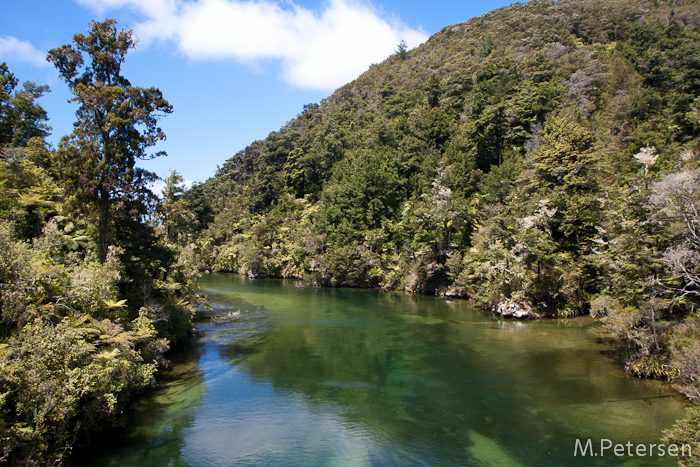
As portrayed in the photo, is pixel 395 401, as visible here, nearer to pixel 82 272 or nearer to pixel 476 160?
pixel 82 272

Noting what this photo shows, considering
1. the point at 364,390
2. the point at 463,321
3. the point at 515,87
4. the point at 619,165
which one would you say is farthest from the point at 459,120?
the point at 364,390

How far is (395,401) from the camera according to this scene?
15.9 metres

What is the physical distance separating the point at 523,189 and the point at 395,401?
2299 centimetres

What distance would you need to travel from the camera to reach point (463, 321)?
29.7m

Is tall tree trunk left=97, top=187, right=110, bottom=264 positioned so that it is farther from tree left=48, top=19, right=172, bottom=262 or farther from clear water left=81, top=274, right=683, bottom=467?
clear water left=81, top=274, right=683, bottom=467

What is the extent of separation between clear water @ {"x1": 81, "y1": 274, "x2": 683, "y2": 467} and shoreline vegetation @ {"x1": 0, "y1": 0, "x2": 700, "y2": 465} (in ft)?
5.65

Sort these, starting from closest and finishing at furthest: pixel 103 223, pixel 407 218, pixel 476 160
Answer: pixel 103 223 → pixel 407 218 → pixel 476 160

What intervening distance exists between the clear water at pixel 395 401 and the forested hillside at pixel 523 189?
2.86m

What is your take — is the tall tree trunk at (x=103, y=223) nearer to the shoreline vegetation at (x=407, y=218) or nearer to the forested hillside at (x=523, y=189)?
the shoreline vegetation at (x=407, y=218)

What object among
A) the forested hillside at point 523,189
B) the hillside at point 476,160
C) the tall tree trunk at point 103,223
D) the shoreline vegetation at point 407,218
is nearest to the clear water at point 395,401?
the shoreline vegetation at point 407,218

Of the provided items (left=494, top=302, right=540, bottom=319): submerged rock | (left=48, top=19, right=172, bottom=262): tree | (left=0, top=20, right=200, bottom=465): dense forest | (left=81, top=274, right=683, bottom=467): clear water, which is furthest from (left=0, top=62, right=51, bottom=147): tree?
(left=494, top=302, right=540, bottom=319): submerged rock

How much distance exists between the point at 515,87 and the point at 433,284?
30.4 metres

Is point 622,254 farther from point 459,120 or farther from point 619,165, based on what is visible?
point 459,120

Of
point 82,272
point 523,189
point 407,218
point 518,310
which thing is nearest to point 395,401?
point 82,272
